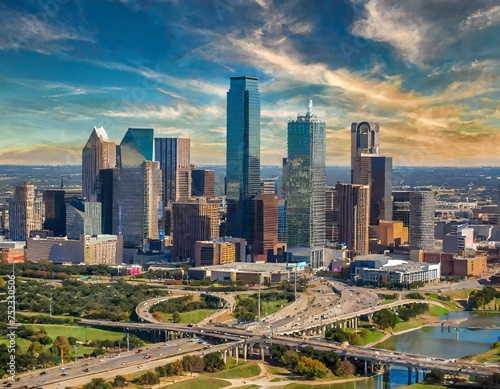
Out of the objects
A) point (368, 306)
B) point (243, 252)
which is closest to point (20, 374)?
point (368, 306)

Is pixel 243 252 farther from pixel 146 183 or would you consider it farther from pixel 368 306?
pixel 368 306

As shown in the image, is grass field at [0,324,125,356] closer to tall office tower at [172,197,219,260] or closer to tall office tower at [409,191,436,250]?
tall office tower at [172,197,219,260]

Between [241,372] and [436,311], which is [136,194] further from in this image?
[241,372]

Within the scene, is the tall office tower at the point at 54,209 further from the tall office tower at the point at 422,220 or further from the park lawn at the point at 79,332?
the park lawn at the point at 79,332

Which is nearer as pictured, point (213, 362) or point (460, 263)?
point (213, 362)

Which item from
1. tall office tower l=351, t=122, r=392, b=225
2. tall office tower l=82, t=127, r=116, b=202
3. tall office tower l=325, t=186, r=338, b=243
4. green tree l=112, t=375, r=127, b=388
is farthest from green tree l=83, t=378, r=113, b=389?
tall office tower l=351, t=122, r=392, b=225

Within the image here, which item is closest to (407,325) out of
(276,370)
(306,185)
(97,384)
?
(276,370)
